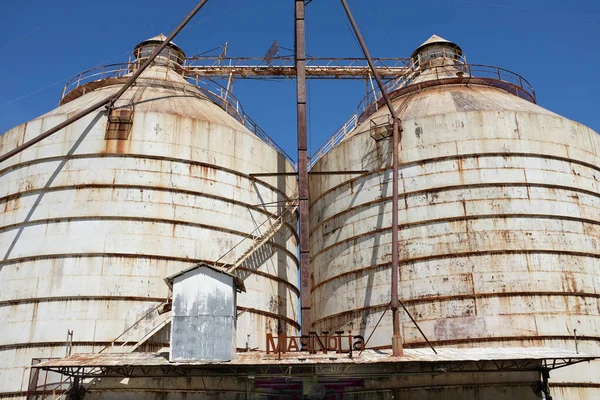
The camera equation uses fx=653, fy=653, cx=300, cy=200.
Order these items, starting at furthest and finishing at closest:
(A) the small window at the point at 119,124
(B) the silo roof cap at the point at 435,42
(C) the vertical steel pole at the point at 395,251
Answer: (B) the silo roof cap at the point at 435,42, (A) the small window at the point at 119,124, (C) the vertical steel pole at the point at 395,251

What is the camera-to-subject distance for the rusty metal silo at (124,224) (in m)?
20.6

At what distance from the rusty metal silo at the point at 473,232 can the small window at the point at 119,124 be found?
8.26 meters

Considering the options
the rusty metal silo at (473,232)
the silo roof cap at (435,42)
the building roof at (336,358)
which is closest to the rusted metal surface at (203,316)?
the building roof at (336,358)

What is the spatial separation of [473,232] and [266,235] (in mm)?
7462

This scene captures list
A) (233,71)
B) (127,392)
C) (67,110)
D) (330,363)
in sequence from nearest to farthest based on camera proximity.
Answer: (330,363)
(127,392)
(67,110)
(233,71)

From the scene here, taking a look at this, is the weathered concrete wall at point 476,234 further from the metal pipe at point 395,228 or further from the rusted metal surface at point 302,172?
the rusted metal surface at point 302,172

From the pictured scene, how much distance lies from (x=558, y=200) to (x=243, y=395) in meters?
12.6

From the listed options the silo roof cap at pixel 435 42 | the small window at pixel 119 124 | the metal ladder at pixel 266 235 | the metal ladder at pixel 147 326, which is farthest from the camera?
the silo roof cap at pixel 435 42

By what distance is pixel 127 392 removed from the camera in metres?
19.9

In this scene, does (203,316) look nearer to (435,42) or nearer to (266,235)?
(266,235)

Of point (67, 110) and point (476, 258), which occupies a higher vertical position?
point (67, 110)

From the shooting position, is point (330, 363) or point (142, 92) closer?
point (330, 363)

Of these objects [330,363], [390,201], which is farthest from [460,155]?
[330,363]

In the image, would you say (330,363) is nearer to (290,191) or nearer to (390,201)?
(390,201)
